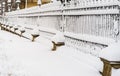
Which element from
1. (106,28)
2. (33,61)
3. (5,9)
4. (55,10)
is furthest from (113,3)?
(5,9)

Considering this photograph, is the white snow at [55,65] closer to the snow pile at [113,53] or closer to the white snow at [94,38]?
the white snow at [94,38]

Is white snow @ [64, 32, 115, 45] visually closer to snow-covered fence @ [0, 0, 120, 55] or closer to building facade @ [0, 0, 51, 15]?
snow-covered fence @ [0, 0, 120, 55]

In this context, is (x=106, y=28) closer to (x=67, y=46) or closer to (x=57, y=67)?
(x=57, y=67)

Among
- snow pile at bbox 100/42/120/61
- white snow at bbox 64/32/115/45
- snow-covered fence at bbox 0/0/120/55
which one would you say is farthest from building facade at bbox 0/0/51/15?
snow pile at bbox 100/42/120/61

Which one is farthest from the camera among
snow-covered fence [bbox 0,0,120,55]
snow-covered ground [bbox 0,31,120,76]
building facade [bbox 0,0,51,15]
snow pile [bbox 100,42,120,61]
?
building facade [bbox 0,0,51,15]

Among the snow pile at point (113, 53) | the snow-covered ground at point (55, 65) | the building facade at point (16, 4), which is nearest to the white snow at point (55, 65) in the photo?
the snow-covered ground at point (55, 65)

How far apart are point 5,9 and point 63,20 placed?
4947 centimetres

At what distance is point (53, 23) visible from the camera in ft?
40.9

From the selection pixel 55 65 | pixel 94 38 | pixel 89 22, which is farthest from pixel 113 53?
pixel 89 22

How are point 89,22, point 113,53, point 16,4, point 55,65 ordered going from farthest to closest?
1. point 16,4
2. point 89,22
3. point 55,65
4. point 113,53

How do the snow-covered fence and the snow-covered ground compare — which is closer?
the snow-covered ground

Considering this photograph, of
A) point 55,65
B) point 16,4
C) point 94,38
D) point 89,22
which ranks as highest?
point 16,4

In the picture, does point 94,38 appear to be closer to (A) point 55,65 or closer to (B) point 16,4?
(A) point 55,65

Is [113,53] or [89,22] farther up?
[89,22]
